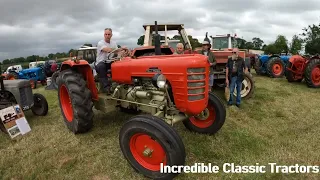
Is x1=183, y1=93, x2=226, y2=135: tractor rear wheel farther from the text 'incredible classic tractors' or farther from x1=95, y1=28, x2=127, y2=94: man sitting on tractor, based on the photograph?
x1=95, y1=28, x2=127, y2=94: man sitting on tractor

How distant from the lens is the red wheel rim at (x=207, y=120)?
3879mm

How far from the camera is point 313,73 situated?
8.09m

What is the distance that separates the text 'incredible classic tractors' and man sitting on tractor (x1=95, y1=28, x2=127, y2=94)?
14cm

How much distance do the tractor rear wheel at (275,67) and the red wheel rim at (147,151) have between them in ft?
30.0

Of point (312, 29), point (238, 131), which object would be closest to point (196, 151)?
point (238, 131)

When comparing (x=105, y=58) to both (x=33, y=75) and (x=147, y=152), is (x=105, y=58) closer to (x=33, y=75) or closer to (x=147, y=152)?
(x=147, y=152)

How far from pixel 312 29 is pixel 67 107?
43.4 m

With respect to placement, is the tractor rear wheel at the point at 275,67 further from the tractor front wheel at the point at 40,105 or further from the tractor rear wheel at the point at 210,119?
the tractor front wheel at the point at 40,105

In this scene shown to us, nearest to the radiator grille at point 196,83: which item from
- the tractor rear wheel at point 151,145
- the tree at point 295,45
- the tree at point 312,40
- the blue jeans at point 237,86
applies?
the tractor rear wheel at point 151,145

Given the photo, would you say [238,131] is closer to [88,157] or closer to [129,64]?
[129,64]

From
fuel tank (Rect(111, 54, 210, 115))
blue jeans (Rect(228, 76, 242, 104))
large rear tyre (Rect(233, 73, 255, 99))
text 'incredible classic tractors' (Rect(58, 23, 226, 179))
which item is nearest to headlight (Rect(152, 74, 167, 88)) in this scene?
text 'incredible classic tractors' (Rect(58, 23, 226, 179))

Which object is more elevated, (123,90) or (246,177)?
(123,90)

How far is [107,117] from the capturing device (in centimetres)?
502

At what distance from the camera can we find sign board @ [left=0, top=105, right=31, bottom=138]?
4266 mm
